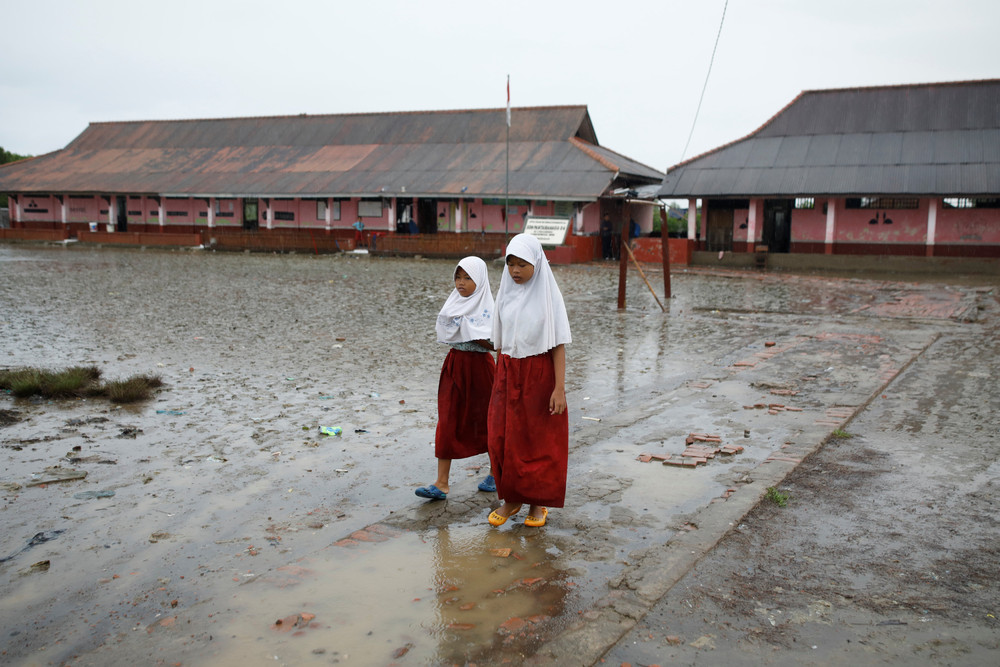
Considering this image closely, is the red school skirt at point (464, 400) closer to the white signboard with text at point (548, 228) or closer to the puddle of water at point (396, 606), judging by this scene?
the puddle of water at point (396, 606)

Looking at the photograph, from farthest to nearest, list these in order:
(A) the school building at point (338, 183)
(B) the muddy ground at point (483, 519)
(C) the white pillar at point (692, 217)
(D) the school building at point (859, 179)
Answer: (A) the school building at point (338, 183)
(C) the white pillar at point (692, 217)
(D) the school building at point (859, 179)
(B) the muddy ground at point (483, 519)

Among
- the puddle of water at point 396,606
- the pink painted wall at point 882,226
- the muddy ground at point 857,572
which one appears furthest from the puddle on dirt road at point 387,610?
the pink painted wall at point 882,226

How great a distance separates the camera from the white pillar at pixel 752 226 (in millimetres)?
26531

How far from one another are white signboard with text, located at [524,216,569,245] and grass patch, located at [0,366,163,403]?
15.4 meters

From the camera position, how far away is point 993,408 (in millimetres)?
6449

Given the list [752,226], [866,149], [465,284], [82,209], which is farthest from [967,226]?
[82,209]

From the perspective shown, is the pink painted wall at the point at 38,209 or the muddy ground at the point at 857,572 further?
the pink painted wall at the point at 38,209

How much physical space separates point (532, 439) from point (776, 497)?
4.76 feet

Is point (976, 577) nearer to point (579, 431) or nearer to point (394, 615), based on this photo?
point (394, 615)

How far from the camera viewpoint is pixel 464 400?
449cm

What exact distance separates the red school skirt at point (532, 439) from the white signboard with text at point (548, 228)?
17659mm

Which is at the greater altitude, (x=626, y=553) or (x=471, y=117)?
(x=471, y=117)

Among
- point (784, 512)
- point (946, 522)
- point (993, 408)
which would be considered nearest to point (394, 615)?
point (784, 512)

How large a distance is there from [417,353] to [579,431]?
372 centimetres
